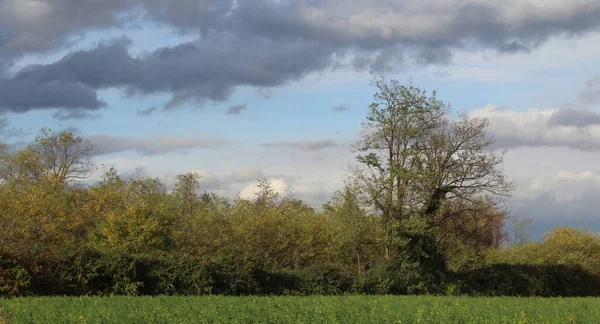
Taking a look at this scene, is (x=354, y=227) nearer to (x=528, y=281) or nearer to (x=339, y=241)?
(x=339, y=241)

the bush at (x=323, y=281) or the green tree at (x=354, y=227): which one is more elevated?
the green tree at (x=354, y=227)

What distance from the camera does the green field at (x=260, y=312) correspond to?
2067 cm

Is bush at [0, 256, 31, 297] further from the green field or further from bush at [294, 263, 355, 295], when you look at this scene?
bush at [294, 263, 355, 295]

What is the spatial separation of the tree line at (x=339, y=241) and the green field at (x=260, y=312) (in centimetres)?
572

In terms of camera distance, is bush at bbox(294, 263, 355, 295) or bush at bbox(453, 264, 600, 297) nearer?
bush at bbox(294, 263, 355, 295)

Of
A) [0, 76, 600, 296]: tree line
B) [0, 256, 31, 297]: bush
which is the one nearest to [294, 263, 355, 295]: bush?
[0, 76, 600, 296]: tree line

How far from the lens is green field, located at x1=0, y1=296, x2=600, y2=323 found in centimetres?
2067

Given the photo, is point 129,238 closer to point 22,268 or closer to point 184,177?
point 22,268

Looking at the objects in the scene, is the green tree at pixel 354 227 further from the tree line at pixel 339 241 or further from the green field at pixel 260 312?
the green field at pixel 260 312

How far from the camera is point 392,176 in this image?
4331 centimetres

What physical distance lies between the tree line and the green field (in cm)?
572

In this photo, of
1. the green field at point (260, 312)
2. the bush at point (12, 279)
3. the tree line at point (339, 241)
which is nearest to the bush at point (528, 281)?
the tree line at point (339, 241)

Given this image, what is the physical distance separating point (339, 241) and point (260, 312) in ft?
68.7

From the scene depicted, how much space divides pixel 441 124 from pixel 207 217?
17.2 metres
